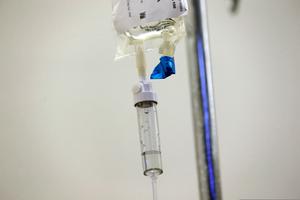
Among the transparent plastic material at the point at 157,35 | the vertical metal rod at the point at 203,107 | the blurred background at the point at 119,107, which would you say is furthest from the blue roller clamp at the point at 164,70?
the blurred background at the point at 119,107

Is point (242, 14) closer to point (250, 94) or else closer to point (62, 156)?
point (250, 94)

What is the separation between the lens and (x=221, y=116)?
1128 mm

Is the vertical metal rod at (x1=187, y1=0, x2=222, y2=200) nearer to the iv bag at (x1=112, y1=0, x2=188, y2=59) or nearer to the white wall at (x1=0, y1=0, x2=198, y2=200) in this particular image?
the iv bag at (x1=112, y1=0, x2=188, y2=59)

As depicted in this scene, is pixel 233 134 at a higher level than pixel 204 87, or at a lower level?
higher

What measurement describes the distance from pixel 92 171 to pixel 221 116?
1.31 ft

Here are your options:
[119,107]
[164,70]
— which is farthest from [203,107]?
[119,107]

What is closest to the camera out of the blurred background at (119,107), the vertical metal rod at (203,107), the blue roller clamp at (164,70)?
the vertical metal rod at (203,107)

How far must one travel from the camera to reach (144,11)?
85 centimetres

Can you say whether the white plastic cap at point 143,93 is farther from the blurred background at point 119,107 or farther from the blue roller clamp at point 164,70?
the blurred background at point 119,107

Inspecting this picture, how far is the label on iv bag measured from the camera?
33.1 inches

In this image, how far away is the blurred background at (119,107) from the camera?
3.53 feet

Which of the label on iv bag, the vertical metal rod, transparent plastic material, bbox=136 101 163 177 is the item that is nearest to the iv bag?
the label on iv bag

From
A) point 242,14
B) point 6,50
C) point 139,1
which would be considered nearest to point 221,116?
point 242,14

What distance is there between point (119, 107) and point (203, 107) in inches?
25.4
